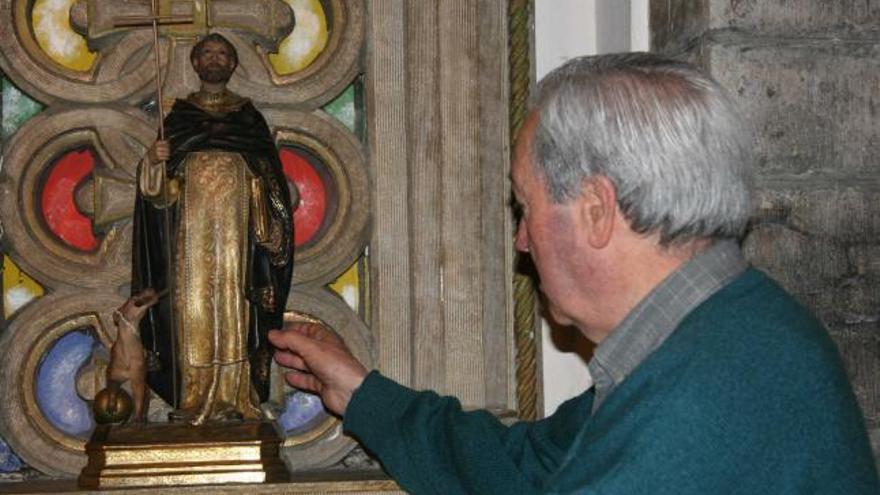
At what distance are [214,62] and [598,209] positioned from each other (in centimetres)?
162

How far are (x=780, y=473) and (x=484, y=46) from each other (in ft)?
6.50

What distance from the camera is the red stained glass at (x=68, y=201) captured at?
3.56m

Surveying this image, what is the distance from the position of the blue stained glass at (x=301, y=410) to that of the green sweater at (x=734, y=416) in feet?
5.97

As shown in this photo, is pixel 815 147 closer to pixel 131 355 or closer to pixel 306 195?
pixel 306 195

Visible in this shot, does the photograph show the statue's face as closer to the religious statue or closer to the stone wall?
the religious statue

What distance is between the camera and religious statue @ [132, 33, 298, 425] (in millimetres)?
3357

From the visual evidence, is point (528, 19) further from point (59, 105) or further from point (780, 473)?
point (780, 473)

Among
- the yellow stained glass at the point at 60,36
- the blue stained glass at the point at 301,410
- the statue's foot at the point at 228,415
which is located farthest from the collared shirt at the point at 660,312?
the yellow stained glass at the point at 60,36

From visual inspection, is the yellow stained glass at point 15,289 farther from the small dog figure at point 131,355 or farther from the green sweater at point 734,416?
the green sweater at point 734,416

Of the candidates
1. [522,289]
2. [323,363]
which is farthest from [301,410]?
[323,363]

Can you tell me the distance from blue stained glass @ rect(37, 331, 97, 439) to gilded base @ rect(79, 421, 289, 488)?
273mm

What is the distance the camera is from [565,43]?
3723 mm

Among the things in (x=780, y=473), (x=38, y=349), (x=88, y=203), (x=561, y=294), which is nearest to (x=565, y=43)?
(x=88, y=203)

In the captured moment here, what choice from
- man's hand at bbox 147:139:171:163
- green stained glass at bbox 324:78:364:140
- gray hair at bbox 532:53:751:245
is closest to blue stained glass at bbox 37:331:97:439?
man's hand at bbox 147:139:171:163
